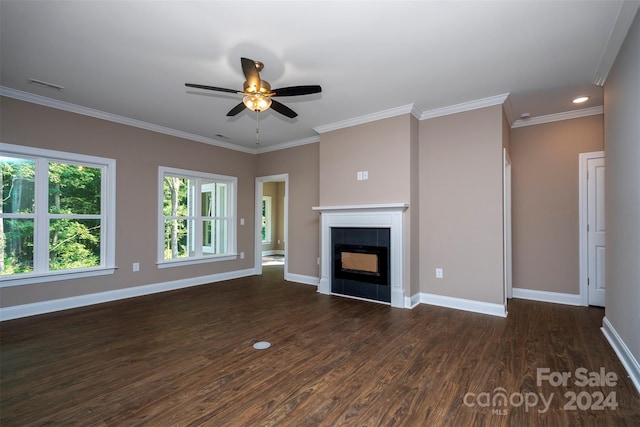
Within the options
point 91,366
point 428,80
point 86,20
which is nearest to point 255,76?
point 86,20

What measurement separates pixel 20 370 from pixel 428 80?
4563 millimetres

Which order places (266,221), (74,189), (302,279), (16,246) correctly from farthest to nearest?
(266,221) → (302,279) → (74,189) → (16,246)

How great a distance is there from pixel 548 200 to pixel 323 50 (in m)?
3.84

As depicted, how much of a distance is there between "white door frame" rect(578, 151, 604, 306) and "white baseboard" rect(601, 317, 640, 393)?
1145mm

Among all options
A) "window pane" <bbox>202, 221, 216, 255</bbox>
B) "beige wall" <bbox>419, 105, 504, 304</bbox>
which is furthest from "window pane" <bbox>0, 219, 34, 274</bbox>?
"beige wall" <bbox>419, 105, 504, 304</bbox>

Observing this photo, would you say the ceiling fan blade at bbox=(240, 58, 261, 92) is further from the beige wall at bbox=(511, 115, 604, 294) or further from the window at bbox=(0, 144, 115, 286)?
the beige wall at bbox=(511, 115, 604, 294)

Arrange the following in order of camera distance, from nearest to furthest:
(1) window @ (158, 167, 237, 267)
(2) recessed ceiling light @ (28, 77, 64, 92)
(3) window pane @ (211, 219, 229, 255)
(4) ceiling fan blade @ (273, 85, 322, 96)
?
1. (4) ceiling fan blade @ (273, 85, 322, 96)
2. (2) recessed ceiling light @ (28, 77, 64, 92)
3. (1) window @ (158, 167, 237, 267)
4. (3) window pane @ (211, 219, 229, 255)

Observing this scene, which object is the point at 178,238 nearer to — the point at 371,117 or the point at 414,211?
the point at 371,117

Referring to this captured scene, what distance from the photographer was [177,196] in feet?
17.3

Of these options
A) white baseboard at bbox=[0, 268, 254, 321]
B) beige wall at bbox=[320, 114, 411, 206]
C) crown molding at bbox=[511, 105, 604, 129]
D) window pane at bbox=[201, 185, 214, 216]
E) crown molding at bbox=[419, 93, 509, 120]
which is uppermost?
crown molding at bbox=[419, 93, 509, 120]

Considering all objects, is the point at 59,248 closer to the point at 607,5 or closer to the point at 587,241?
the point at 607,5

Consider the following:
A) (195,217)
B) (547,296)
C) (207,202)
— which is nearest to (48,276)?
(195,217)

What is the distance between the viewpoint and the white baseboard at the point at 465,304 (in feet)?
12.0

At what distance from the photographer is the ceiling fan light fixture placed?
2.71 metres
